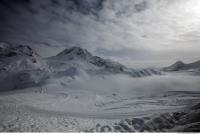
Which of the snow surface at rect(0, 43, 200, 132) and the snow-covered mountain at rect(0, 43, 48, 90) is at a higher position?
the snow-covered mountain at rect(0, 43, 48, 90)

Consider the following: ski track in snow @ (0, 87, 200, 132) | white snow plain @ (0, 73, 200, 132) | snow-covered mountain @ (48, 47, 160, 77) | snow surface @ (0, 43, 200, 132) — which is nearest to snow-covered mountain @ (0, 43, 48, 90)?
snow surface @ (0, 43, 200, 132)

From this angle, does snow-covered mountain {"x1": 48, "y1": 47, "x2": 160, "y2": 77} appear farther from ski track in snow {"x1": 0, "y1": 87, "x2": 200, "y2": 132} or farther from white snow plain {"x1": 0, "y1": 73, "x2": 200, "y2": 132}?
ski track in snow {"x1": 0, "y1": 87, "x2": 200, "y2": 132}

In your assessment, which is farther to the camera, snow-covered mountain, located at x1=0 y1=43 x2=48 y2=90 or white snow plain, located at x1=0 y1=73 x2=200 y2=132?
snow-covered mountain, located at x1=0 y1=43 x2=48 y2=90

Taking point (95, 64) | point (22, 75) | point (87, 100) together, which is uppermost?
point (95, 64)

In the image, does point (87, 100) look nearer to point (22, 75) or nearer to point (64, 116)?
point (64, 116)

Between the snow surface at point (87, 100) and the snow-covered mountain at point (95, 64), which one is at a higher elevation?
the snow-covered mountain at point (95, 64)

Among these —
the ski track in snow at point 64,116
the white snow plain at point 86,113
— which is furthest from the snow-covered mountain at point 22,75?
the ski track in snow at point 64,116

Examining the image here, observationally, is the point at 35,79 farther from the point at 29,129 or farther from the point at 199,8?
the point at 199,8

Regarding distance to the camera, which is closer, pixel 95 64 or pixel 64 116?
pixel 64 116

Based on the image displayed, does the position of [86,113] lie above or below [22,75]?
below

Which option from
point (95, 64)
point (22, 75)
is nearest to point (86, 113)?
point (22, 75)

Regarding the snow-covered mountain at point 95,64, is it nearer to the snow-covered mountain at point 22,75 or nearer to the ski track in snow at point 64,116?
the snow-covered mountain at point 22,75

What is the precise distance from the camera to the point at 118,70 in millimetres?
45344

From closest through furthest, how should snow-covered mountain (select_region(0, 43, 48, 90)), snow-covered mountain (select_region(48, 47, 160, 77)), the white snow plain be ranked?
the white snow plain → snow-covered mountain (select_region(0, 43, 48, 90)) → snow-covered mountain (select_region(48, 47, 160, 77))
